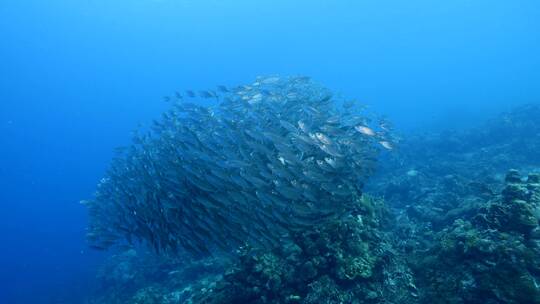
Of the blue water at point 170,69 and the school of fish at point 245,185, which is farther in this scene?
the blue water at point 170,69

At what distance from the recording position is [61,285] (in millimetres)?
22812

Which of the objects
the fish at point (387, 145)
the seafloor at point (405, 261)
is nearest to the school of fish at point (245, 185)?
the fish at point (387, 145)

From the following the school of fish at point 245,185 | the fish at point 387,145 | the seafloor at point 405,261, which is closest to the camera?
the seafloor at point 405,261

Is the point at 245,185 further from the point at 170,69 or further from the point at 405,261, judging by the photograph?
the point at 170,69

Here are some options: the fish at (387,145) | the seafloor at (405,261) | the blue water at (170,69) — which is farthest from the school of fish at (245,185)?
the blue water at (170,69)

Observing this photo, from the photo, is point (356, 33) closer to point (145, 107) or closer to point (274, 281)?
point (145, 107)

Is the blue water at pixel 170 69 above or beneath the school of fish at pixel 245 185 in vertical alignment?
above

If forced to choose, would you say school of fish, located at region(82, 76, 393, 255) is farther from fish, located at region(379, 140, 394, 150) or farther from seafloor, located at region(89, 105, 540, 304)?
seafloor, located at region(89, 105, 540, 304)

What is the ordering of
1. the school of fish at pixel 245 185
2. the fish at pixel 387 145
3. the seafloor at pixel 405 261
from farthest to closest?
the fish at pixel 387 145
the school of fish at pixel 245 185
the seafloor at pixel 405 261

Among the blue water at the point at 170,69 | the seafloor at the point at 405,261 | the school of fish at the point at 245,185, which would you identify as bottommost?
the seafloor at the point at 405,261

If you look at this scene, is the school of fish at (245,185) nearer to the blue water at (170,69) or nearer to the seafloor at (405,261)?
the seafloor at (405,261)

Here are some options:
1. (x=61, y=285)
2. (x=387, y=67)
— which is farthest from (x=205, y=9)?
(x=61, y=285)

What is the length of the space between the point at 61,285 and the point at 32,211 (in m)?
41.2

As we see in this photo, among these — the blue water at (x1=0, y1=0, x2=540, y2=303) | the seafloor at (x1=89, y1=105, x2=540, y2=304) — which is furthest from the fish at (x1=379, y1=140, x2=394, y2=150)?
the blue water at (x1=0, y1=0, x2=540, y2=303)
